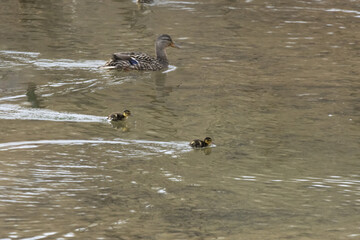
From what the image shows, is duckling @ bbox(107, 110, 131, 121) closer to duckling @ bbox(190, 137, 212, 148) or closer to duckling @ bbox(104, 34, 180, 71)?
duckling @ bbox(190, 137, 212, 148)

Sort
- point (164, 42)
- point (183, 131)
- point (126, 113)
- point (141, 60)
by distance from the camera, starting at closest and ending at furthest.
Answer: point (183, 131) < point (126, 113) < point (141, 60) < point (164, 42)

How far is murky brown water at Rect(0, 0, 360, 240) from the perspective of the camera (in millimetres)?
6555

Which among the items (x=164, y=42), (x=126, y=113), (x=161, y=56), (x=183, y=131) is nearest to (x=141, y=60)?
(x=161, y=56)

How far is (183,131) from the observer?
9562 millimetres

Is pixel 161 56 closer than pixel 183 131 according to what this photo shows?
No

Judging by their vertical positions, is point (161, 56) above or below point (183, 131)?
above

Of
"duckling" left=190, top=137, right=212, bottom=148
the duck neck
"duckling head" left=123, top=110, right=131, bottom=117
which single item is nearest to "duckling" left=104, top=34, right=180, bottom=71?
the duck neck

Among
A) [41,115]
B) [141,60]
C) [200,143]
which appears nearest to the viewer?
[200,143]

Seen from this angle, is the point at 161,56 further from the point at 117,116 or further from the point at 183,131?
the point at 183,131

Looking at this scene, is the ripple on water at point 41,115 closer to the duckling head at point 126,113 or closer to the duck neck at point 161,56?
the duckling head at point 126,113

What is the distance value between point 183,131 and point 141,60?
12.8 feet

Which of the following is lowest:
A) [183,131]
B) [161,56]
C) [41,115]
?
[183,131]

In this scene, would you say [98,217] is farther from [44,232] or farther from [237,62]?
[237,62]

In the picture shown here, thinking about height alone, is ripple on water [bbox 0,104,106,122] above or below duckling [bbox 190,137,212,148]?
above
